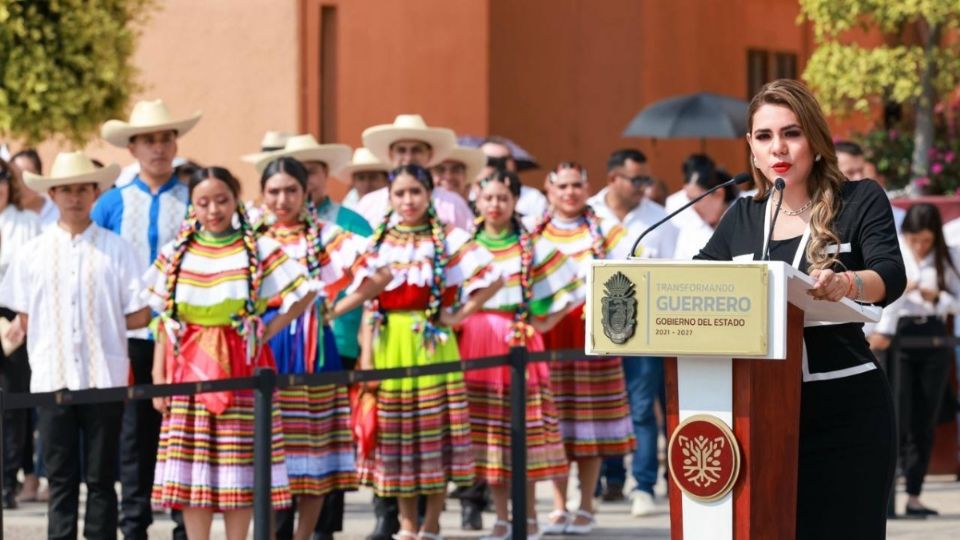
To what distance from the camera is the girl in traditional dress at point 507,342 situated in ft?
34.6

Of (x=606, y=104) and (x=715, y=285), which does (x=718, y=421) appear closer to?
(x=715, y=285)

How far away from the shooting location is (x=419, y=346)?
33.3 ft

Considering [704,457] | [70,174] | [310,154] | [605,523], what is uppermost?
[310,154]

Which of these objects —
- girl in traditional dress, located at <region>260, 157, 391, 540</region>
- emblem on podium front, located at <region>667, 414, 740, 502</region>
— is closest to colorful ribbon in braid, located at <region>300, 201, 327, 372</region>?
girl in traditional dress, located at <region>260, 157, 391, 540</region>

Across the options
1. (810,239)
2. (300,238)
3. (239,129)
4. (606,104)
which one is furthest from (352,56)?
(810,239)

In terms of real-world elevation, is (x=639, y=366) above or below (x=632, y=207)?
below

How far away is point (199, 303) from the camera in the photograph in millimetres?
9016

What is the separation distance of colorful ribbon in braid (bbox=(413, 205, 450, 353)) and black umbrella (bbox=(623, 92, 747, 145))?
7930 mm

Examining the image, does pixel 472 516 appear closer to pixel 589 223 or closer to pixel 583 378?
pixel 583 378

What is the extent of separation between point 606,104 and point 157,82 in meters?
4.76

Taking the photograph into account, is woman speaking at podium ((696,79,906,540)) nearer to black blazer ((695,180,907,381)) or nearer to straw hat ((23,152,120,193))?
black blazer ((695,180,907,381))

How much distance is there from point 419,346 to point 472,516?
1.47 m

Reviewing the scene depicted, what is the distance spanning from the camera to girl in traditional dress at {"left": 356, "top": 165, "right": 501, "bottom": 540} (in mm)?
10047

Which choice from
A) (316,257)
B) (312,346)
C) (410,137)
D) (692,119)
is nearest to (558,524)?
(312,346)
